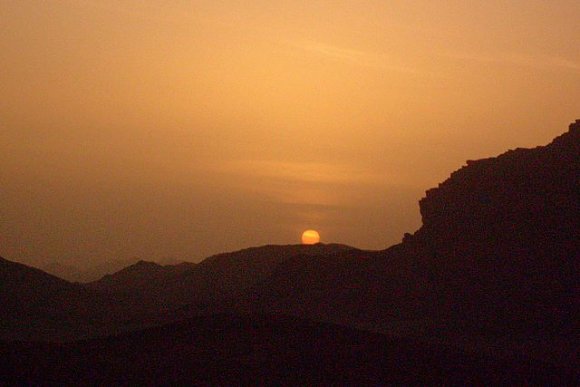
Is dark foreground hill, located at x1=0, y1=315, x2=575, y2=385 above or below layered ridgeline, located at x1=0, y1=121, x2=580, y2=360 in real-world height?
below

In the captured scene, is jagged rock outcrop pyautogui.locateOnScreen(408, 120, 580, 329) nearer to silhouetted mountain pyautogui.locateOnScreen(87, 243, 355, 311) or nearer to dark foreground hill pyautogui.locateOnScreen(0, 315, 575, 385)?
dark foreground hill pyautogui.locateOnScreen(0, 315, 575, 385)

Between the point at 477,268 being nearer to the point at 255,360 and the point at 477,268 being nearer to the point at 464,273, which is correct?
the point at 464,273

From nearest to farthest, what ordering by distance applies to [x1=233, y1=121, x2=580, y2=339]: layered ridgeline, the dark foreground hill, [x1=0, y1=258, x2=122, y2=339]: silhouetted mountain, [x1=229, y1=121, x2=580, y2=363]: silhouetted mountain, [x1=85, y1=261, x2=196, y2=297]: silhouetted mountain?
1. the dark foreground hill
2. [x1=229, y1=121, x2=580, y2=363]: silhouetted mountain
3. [x1=233, y1=121, x2=580, y2=339]: layered ridgeline
4. [x1=0, y1=258, x2=122, y2=339]: silhouetted mountain
5. [x1=85, y1=261, x2=196, y2=297]: silhouetted mountain

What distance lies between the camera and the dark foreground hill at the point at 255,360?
2348 cm

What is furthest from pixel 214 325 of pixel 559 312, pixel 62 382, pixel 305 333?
pixel 559 312

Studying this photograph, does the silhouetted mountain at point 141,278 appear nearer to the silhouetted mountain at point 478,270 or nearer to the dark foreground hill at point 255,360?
the silhouetted mountain at point 478,270

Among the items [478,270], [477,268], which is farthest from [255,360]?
[477,268]

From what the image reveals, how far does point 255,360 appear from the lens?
2641cm

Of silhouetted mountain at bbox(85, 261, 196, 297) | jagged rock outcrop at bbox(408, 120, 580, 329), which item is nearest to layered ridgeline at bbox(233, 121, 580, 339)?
jagged rock outcrop at bbox(408, 120, 580, 329)

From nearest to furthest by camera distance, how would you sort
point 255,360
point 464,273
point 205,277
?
1. point 255,360
2. point 464,273
3. point 205,277

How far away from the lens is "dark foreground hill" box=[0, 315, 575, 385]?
23484 mm

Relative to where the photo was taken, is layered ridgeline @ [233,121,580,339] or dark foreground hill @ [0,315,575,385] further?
layered ridgeline @ [233,121,580,339]

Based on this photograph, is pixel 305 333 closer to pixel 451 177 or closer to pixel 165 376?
pixel 165 376

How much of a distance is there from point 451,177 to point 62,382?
43.4 meters
